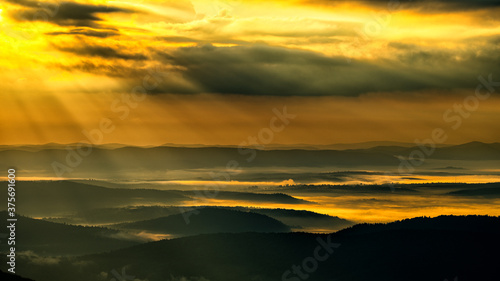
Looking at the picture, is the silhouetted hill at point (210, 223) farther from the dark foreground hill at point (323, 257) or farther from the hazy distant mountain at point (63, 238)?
the dark foreground hill at point (323, 257)

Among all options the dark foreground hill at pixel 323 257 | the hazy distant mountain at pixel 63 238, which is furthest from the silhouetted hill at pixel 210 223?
the dark foreground hill at pixel 323 257

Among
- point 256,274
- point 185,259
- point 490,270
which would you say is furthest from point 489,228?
point 185,259

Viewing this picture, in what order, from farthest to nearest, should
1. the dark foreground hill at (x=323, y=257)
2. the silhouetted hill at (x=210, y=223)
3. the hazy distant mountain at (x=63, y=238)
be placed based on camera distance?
the silhouetted hill at (x=210, y=223) → the hazy distant mountain at (x=63, y=238) → the dark foreground hill at (x=323, y=257)

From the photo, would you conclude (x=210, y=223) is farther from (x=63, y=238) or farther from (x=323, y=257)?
(x=323, y=257)

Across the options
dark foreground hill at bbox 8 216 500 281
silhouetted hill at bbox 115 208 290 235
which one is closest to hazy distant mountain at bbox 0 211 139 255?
silhouetted hill at bbox 115 208 290 235

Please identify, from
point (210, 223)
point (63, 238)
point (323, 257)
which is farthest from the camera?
point (210, 223)

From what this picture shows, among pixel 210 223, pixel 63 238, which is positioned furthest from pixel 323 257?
pixel 210 223

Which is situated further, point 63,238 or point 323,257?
point 63,238
